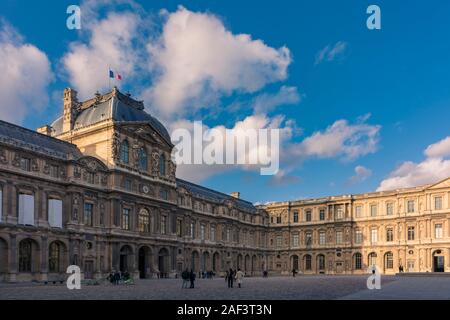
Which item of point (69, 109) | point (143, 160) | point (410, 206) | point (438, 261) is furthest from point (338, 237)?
point (69, 109)

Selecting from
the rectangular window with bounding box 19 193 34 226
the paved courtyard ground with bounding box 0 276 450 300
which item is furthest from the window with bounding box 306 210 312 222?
the rectangular window with bounding box 19 193 34 226

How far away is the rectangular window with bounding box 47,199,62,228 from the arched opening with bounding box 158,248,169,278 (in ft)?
58.0

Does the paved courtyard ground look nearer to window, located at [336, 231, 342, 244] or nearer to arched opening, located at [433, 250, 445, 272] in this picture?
arched opening, located at [433, 250, 445, 272]

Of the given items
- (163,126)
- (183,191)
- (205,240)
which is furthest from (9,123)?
(205,240)

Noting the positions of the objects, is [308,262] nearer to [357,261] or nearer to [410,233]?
[357,261]

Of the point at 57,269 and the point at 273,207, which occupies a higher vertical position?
the point at 273,207

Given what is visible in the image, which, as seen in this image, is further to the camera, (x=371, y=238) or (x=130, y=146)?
(x=371, y=238)

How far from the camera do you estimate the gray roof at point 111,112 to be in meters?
58.5

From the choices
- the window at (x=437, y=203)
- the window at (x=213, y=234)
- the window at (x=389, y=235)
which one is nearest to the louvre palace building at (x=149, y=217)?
the window at (x=437, y=203)

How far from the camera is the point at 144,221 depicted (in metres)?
60.8

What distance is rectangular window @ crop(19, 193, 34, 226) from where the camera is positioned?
45213 mm

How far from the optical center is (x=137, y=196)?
58.8 meters

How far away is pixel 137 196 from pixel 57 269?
1336 centimetres
